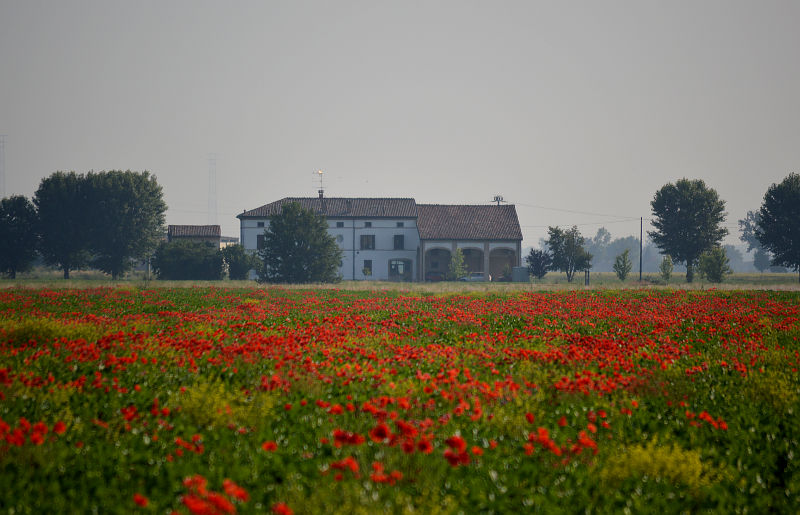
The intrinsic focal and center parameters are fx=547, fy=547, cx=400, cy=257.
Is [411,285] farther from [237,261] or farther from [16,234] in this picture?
[16,234]

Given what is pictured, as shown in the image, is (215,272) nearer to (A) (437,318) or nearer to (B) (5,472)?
(A) (437,318)

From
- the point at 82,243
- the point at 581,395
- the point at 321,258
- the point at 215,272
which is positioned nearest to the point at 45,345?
the point at 581,395

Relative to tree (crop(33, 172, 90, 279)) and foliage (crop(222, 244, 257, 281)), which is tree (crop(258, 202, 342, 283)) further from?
tree (crop(33, 172, 90, 279))

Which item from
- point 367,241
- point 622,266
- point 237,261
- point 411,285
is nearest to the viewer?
point 411,285

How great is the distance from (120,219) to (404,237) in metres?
28.4

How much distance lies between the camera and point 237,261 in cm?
4881

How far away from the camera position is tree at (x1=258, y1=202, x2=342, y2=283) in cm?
4281

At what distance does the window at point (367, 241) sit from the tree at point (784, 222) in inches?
1559

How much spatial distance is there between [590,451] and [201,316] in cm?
1089

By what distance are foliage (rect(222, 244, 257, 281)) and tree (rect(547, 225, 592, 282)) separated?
2919 cm

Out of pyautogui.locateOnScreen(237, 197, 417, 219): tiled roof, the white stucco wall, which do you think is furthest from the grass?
pyautogui.locateOnScreen(237, 197, 417, 219): tiled roof

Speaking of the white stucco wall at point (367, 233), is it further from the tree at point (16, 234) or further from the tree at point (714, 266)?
the tree at point (714, 266)

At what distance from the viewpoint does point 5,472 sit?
455 centimetres

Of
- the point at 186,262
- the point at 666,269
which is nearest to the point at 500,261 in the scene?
the point at 666,269
